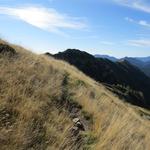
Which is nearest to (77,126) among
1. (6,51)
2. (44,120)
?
(44,120)

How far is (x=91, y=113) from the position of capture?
8.93 metres

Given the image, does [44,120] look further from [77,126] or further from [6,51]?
[6,51]

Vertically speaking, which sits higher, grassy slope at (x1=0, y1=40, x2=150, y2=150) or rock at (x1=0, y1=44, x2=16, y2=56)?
rock at (x1=0, y1=44, x2=16, y2=56)

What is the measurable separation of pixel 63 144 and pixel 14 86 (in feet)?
6.31

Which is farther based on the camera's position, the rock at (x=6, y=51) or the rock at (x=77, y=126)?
the rock at (x=6, y=51)

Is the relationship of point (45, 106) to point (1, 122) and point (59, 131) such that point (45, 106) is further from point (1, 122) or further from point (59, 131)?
point (1, 122)

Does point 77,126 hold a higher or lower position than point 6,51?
lower

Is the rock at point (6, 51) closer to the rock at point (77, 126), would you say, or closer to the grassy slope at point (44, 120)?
the grassy slope at point (44, 120)

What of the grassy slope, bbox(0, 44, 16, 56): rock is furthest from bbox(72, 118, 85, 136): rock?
bbox(0, 44, 16, 56): rock

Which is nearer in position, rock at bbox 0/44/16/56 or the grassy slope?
the grassy slope

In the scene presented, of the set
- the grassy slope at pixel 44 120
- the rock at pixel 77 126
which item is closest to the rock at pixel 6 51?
the grassy slope at pixel 44 120

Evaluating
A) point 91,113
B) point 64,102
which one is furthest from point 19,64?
point 91,113

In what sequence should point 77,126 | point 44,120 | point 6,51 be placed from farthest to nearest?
point 6,51 → point 77,126 → point 44,120

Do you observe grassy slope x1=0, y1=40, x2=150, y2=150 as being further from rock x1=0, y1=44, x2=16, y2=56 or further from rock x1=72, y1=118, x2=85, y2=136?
rock x1=0, y1=44, x2=16, y2=56
